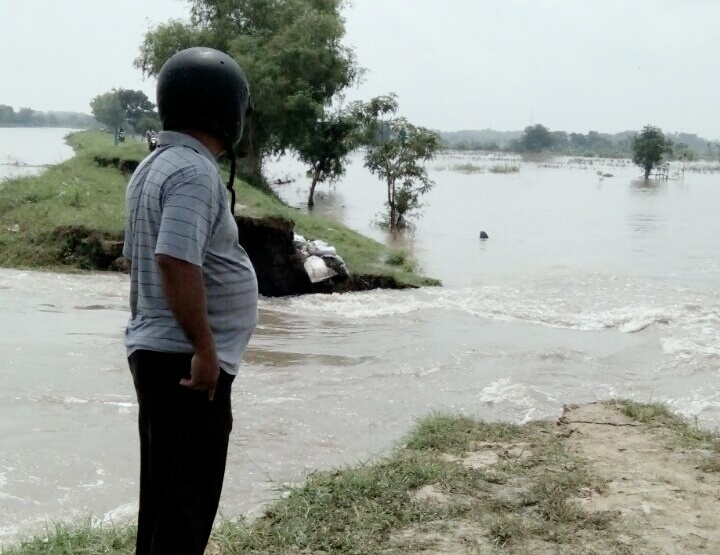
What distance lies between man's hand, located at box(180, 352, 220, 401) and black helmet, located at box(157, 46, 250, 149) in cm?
62

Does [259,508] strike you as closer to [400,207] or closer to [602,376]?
[602,376]

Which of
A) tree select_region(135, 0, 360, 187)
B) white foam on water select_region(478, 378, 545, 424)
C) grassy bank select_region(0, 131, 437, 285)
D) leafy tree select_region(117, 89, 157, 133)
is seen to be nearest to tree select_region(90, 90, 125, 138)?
leafy tree select_region(117, 89, 157, 133)

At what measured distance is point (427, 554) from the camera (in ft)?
9.17

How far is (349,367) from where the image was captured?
7.12 meters

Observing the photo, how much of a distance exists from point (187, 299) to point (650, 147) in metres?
64.4

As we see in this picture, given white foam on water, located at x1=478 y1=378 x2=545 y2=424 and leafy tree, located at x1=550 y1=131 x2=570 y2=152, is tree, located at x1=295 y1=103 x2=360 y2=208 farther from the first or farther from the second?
leafy tree, located at x1=550 y1=131 x2=570 y2=152

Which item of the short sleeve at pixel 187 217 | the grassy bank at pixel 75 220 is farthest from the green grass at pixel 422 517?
the grassy bank at pixel 75 220

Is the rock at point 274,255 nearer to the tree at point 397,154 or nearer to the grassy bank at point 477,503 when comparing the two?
the grassy bank at point 477,503

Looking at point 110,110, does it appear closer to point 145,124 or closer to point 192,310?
point 145,124

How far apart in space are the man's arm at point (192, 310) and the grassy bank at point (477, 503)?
1.15 m

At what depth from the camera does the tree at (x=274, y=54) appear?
24.4 metres

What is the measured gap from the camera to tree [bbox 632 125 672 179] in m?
59.8

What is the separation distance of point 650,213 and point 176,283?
3357 cm

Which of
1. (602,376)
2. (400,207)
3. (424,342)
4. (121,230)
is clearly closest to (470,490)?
(602,376)
